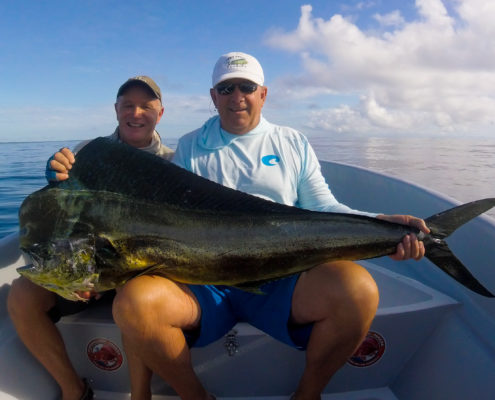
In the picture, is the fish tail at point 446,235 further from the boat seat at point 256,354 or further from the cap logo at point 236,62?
the cap logo at point 236,62

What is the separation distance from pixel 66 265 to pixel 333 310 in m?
1.12

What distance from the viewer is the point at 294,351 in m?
1.85

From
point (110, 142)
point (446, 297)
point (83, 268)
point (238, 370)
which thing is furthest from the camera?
point (446, 297)

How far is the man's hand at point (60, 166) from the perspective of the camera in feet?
5.28

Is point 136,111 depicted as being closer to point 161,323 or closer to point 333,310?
point 161,323

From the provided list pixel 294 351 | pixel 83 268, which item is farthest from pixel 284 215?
pixel 83 268

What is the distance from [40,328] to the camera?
1.79 metres

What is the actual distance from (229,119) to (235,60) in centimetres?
35

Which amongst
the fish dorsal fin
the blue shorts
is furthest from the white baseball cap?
the blue shorts

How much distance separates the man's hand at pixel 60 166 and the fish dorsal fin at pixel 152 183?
21mm

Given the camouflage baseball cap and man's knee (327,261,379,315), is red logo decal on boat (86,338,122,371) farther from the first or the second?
the camouflage baseball cap

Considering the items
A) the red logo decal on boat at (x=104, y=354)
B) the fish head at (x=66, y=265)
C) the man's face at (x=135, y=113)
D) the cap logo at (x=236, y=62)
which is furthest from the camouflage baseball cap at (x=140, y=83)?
the red logo decal on boat at (x=104, y=354)

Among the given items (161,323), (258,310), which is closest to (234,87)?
(258,310)

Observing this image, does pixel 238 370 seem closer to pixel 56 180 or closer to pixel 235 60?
pixel 56 180
